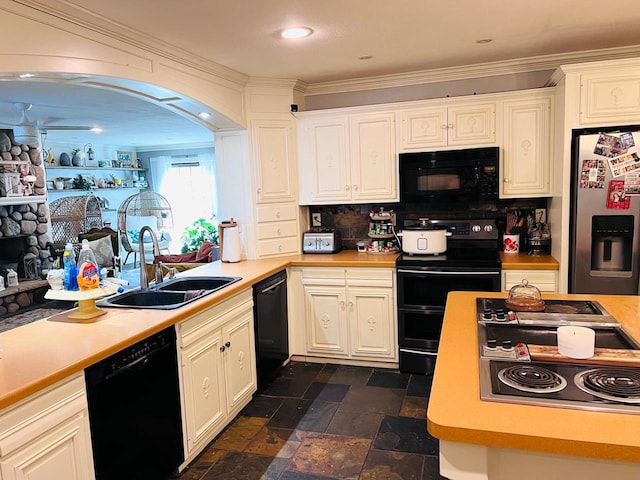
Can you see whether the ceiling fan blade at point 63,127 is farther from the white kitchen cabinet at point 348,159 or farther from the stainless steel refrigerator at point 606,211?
the stainless steel refrigerator at point 606,211

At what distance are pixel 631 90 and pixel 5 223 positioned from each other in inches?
248

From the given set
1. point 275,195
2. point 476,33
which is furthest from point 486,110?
point 275,195

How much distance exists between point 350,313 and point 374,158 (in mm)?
1276

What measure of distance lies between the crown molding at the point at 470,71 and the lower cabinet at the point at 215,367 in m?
2.05

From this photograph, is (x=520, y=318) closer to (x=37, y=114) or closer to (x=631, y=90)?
(x=631, y=90)

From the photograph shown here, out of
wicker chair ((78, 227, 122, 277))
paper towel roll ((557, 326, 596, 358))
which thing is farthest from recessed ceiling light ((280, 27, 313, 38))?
wicker chair ((78, 227, 122, 277))

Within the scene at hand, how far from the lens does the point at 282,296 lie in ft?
12.4

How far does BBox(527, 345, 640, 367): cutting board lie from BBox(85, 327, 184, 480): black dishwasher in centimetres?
161

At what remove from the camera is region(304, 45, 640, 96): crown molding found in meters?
3.49

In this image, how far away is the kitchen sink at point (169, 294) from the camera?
104 inches

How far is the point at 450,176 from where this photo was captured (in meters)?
3.72

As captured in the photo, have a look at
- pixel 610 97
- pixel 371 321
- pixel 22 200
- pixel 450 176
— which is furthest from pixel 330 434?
pixel 22 200

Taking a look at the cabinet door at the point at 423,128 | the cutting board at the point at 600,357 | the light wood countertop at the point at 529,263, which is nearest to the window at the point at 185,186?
the cabinet door at the point at 423,128

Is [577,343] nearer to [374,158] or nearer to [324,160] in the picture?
[374,158]
